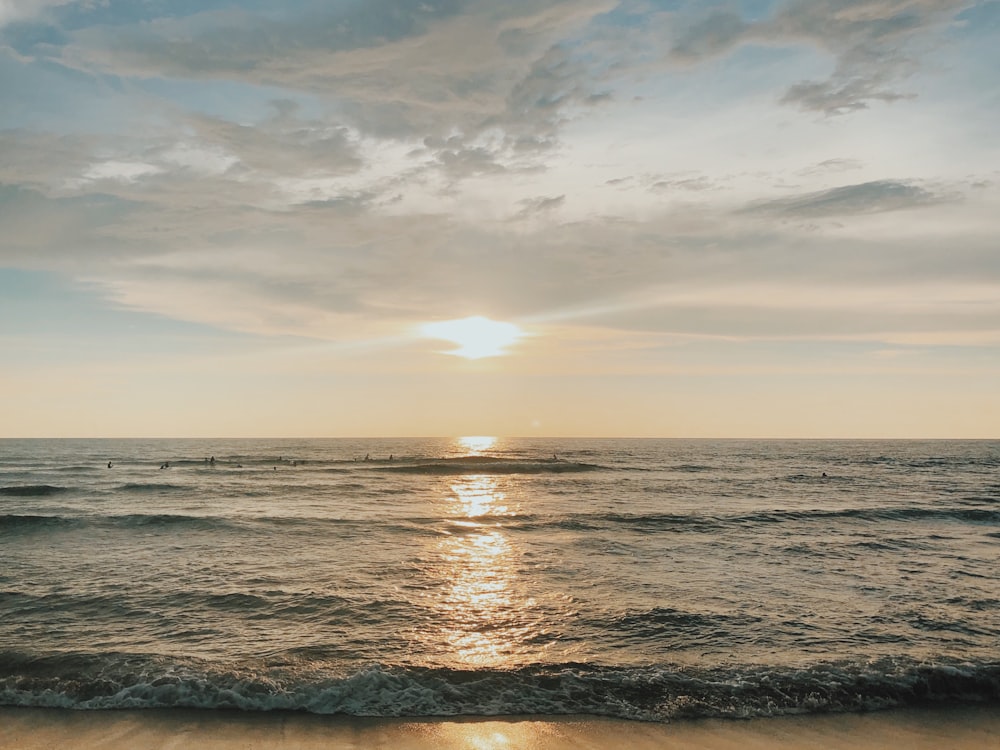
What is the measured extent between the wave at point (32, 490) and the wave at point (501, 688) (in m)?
38.2

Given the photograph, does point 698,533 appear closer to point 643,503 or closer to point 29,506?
point 643,503

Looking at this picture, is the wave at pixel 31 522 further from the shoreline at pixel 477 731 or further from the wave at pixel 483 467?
the wave at pixel 483 467

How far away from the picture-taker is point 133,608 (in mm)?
13820

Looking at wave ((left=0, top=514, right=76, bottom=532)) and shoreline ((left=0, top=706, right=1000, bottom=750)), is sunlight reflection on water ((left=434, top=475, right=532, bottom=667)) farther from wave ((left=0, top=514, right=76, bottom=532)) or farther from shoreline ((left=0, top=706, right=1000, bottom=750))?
wave ((left=0, top=514, right=76, bottom=532))

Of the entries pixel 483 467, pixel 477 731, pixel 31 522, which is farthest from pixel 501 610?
pixel 483 467

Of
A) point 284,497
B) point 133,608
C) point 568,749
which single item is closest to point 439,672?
point 568,749

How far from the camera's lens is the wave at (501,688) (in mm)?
9188

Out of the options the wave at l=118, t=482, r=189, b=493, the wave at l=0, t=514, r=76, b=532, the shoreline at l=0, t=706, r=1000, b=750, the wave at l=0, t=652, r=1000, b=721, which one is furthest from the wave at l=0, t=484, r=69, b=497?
the shoreline at l=0, t=706, r=1000, b=750

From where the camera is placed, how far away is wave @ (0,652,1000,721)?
30.1 ft

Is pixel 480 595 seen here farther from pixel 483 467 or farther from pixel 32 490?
pixel 483 467

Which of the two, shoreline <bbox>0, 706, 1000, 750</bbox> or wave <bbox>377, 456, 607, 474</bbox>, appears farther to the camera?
wave <bbox>377, 456, 607, 474</bbox>

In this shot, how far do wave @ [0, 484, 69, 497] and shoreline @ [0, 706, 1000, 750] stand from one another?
1580 inches

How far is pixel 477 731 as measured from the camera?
8.53 meters

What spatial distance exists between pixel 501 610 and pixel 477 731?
5329mm
